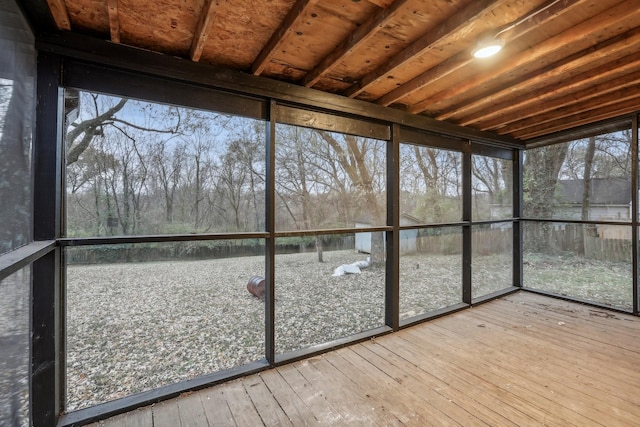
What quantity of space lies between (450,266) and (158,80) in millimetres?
4565

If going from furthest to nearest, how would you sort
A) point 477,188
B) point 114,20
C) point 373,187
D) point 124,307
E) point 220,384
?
point 477,188 < point 373,187 < point 124,307 < point 220,384 < point 114,20

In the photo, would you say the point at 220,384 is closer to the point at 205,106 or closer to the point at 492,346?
the point at 205,106

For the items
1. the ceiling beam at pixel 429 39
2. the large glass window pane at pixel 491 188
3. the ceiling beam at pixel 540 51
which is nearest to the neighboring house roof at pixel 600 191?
the large glass window pane at pixel 491 188

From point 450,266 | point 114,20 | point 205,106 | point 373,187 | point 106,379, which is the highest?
point 114,20

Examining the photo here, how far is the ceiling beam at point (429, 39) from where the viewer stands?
149 centimetres

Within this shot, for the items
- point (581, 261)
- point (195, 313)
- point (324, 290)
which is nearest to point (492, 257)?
point (581, 261)

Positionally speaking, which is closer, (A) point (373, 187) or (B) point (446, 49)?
(B) point (446, 49)

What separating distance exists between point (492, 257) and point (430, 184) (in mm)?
1591

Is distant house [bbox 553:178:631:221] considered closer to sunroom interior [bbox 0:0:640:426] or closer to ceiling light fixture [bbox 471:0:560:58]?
sunroom interior [bbox 0:0:640:426]

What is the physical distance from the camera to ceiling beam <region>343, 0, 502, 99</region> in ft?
4.88

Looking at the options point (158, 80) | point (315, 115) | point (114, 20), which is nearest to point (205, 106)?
point (158, 80)

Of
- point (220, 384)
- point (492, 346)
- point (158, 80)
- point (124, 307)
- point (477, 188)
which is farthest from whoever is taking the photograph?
point (477, 188)

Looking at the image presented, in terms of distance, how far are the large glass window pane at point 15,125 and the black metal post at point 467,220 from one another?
4.21m

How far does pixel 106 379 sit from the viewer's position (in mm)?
2168
